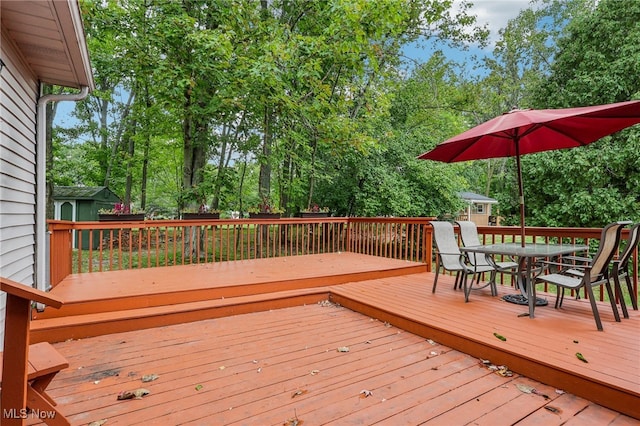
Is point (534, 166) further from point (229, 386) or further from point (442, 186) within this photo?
point (229, 386)

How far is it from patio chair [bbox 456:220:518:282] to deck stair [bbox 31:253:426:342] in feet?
4.48

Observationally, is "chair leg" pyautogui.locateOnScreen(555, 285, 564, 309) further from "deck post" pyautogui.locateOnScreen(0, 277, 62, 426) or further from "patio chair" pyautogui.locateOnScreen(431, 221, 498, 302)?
"deck post" pyautogui.locateOnScreen(0, 277, 62, 426)

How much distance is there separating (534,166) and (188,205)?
1044 cm

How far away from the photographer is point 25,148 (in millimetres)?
3027

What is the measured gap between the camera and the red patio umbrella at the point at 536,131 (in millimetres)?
3082

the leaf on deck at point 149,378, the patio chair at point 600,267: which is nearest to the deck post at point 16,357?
the leaf on deck at point 149,378

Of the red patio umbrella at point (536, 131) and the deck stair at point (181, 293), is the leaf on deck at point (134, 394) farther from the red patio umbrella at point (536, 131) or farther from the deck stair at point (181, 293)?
the red patio umbrella at point (536, 131)

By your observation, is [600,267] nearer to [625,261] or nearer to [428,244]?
[625,261]

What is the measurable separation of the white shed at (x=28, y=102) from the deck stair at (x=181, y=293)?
48 centimetres

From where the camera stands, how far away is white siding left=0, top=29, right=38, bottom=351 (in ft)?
8.13

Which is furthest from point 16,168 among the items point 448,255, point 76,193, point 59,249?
point 76,193

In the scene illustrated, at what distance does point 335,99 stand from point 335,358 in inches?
320

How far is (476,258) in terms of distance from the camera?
443 centimetres

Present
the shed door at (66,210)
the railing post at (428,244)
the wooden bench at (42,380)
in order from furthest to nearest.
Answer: the shed door at (66,210), the railing post at (428,244), the wooden bench at (42,380)
